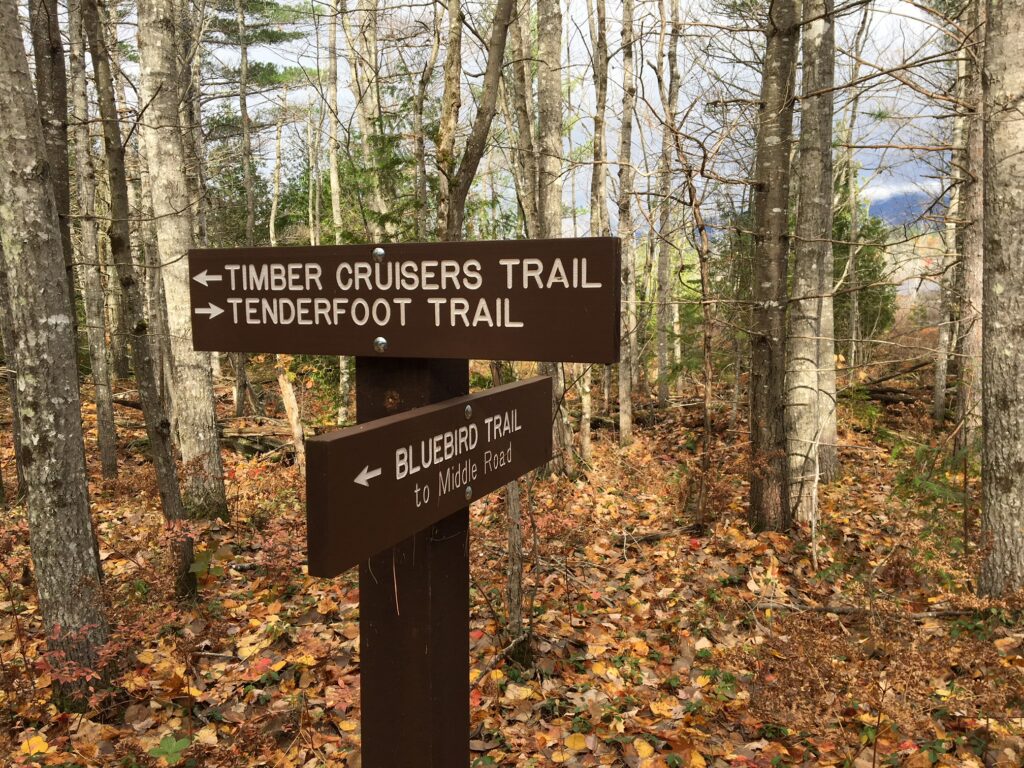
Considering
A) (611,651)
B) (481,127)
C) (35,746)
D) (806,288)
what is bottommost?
(611,651)

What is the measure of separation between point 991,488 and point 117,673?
5.84m

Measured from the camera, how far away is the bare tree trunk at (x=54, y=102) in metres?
5.24

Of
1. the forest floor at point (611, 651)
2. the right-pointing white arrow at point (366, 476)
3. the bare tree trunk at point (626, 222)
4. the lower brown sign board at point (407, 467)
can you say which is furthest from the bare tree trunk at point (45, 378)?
the bare tree trunk at point (626, 222)

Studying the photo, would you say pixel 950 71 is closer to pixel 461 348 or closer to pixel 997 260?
pixel 997 260

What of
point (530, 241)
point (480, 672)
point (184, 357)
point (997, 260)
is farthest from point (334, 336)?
point (184, 357)

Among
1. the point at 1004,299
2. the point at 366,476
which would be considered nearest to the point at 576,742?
the point at 366,476

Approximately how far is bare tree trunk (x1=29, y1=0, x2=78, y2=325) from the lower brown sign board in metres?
4.30

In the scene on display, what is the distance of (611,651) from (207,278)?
12.2 ft

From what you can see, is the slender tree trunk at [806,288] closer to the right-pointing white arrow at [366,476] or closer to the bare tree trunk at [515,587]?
the bare tree trunk at [515,587]

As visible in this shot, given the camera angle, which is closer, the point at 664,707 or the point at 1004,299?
the point at 664,707

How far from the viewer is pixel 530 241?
5.97ft

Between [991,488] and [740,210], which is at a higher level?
[740,210]

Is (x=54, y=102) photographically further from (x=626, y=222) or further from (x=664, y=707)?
(x=626, y=222)

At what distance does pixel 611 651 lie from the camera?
4664mm
